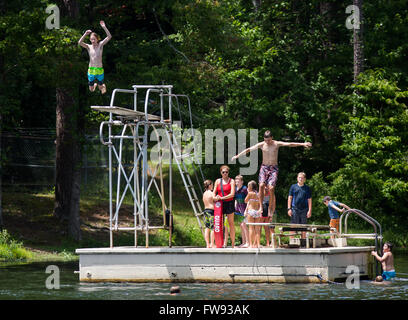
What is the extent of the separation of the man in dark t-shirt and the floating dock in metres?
1.69

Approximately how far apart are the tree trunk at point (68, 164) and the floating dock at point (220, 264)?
10.2m

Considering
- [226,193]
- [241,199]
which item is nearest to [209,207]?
[226,193]

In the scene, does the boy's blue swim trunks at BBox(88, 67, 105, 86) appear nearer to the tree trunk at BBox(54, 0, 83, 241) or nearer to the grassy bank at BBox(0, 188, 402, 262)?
the tree trunk at BBox(54, 0, 83, 241)

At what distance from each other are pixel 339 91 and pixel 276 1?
17.2ft

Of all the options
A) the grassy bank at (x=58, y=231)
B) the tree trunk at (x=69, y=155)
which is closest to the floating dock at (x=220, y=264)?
the grassy bank at (x=58, y=231)

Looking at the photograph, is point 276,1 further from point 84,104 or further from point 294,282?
point 294,282

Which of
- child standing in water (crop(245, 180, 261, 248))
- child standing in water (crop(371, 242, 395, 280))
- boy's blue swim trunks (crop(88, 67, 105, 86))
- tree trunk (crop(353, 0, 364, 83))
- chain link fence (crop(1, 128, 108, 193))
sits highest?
tree trunk (crop(353, 0, 364, 83))

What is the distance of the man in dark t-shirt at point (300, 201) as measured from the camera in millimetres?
22688

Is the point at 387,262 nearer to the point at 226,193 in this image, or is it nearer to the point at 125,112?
the point at 226,193

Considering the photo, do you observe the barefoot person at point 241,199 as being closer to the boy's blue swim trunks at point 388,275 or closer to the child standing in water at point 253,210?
the child standing in water at point 253,210

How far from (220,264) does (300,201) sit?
2.80 meters

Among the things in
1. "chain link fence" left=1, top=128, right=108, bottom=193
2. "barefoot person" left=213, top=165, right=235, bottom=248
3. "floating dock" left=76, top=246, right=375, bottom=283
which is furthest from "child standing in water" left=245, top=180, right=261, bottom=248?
"chain link fence" left=1, top=128, right=108, bottom=193

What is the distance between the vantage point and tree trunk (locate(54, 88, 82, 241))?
32.2 m
